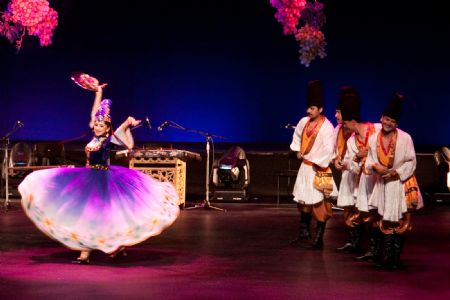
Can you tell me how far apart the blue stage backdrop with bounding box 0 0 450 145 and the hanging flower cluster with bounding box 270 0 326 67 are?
2944 millimetres

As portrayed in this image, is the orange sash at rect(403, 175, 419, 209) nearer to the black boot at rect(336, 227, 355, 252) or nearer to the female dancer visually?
the black boot at rect(336, 227, 355, 252)

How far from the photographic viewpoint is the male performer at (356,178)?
699 centimetres

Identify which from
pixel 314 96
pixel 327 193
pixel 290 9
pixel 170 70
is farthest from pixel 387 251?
pixel 170 70

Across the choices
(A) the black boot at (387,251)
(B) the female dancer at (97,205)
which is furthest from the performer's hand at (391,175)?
(B) the female dancer at (97,205)

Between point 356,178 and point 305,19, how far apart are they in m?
3.22

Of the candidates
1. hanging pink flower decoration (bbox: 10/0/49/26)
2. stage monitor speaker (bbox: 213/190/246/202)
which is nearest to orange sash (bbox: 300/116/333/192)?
hanging pink flower decoration (bbox: 10/0/49/26)

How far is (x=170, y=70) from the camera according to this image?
14.7m

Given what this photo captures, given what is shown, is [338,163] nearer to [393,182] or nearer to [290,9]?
[393,182]

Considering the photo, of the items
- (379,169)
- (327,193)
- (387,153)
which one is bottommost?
(327,193)

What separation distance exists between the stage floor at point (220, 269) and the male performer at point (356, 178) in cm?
32

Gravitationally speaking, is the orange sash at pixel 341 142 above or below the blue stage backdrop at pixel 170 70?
below

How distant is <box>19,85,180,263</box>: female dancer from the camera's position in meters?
6.55

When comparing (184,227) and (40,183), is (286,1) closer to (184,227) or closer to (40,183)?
(184,227)

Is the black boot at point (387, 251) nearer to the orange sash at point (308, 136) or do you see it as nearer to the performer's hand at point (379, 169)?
the performer's hand at point (379, 169)
